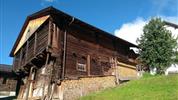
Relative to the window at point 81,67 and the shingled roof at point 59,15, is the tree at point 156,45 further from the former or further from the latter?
the window at point 81,67

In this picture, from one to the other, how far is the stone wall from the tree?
7.41 metres

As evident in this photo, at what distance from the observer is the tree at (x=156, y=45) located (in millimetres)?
28641

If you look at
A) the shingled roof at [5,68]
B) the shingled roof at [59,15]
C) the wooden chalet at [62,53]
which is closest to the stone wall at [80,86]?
the wooden chalet at [62,53]

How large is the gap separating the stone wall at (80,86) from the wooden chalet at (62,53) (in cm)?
39

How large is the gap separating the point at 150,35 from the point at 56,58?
558 inches

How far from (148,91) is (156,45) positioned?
13.1 meters

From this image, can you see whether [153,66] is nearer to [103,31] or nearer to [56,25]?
[103,31]

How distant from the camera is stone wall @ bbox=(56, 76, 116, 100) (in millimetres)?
19391

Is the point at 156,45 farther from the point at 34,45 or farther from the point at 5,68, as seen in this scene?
the point at 5,68

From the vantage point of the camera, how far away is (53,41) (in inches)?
826

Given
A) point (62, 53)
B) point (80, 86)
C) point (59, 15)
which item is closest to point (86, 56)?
point (62, 53)

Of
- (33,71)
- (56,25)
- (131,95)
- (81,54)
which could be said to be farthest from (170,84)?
(33,71)

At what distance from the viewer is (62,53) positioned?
21156 mm

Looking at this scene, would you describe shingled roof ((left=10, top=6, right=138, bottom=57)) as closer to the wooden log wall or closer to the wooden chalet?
the wooden chalet
